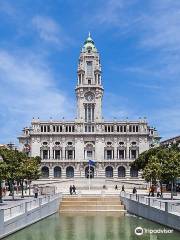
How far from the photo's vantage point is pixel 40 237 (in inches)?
1243

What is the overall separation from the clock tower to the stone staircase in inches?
3257

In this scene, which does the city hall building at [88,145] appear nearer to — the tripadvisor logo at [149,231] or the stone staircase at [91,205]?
the stone staircase at [91,205]

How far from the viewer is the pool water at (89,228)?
102 feet

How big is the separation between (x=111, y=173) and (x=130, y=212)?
285 ft

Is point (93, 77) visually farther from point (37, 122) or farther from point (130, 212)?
point (130, 212)

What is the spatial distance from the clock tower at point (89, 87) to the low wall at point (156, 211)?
89786 millimetres

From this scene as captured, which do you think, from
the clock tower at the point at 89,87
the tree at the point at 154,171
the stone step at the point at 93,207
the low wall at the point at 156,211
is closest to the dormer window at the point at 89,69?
the clock tower at the point at 89,87

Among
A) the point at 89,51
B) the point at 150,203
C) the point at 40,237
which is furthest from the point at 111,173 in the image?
the point at 40,237

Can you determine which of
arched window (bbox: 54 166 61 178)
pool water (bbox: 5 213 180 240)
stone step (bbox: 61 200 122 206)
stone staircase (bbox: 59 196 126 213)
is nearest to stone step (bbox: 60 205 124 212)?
stone staircase (bbox: 59 196 126 213)

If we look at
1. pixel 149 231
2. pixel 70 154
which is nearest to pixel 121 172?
pixel 70 154

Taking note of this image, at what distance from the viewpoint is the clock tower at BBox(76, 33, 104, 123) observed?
5576 inches

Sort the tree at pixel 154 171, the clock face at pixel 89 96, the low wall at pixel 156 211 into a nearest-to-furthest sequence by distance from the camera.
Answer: the low wall at pixel 156 211
the tree at pixel 154 171
the clock face at pixel 89 96

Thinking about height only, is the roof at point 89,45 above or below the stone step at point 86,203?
above

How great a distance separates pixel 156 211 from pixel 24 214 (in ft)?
33.0
